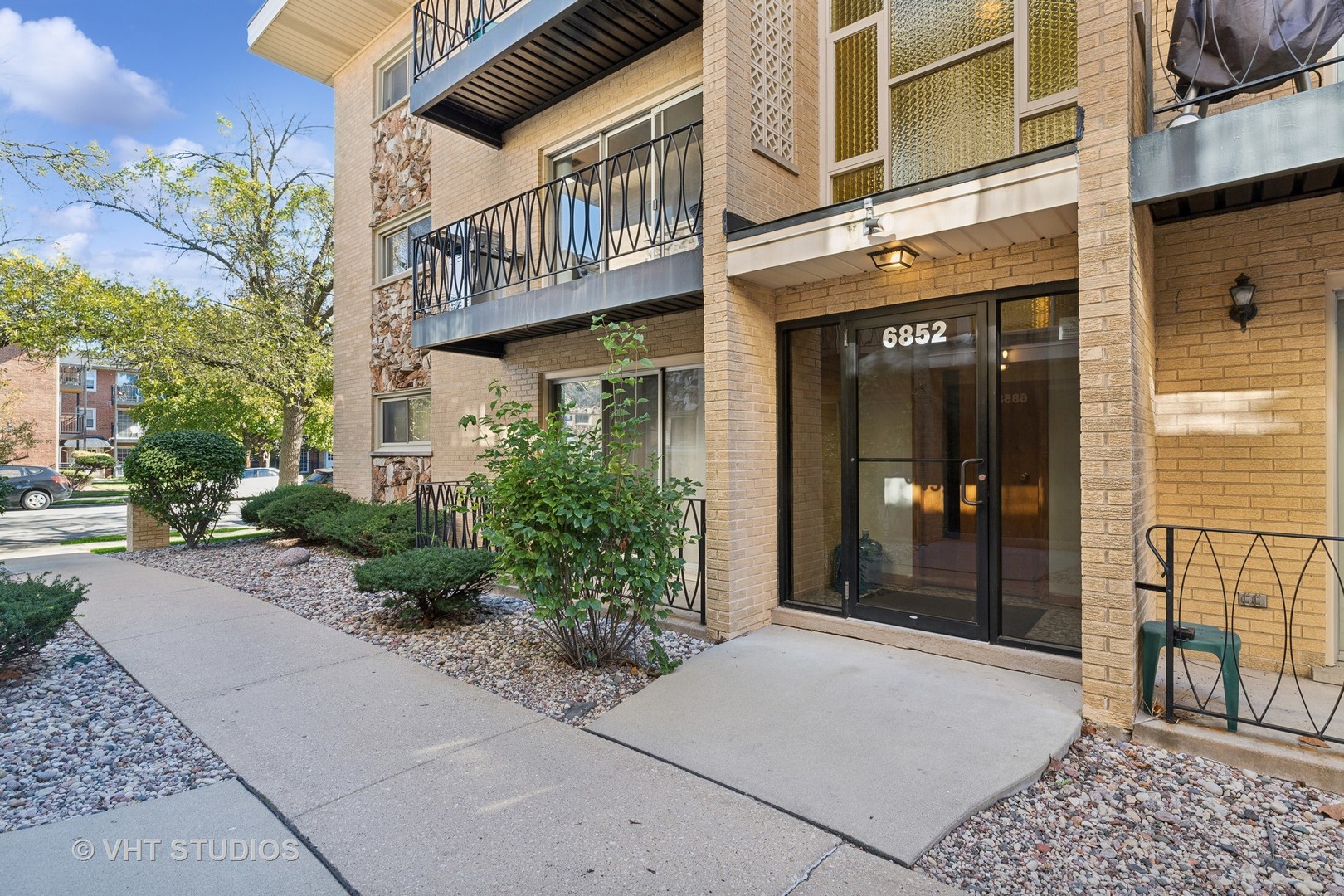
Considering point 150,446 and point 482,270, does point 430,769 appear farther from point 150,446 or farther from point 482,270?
point 150,446

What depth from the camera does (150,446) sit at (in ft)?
31.9

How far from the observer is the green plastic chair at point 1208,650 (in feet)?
10.7

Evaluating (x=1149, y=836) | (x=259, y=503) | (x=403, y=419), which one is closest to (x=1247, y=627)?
(x=1149, y=836)

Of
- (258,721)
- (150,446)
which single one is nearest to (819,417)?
(258,721)

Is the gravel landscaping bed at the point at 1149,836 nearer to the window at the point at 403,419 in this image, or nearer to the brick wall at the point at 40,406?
the window at the point at 403,419

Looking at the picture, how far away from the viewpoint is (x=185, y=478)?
9.80 metres

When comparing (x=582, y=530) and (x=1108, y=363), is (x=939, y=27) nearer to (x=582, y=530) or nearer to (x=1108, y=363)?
(x=1108, y=363)

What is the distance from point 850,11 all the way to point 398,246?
786cm

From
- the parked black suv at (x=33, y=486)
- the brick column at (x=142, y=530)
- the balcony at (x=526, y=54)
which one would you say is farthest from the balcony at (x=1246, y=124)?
the parked black suv at (x=33, y=486)

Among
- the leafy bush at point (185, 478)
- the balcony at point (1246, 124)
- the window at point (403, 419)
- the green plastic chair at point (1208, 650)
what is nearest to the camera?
the balcony at point (1246, 124)

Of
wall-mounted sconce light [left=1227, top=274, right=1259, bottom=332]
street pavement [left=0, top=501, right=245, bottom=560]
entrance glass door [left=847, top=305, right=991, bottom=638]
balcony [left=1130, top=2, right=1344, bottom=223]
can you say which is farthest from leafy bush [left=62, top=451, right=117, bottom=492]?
wall-mounted sconce light [left=1227, top=274, right=1259, bottom=332]

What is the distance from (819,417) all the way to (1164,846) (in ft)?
11.8

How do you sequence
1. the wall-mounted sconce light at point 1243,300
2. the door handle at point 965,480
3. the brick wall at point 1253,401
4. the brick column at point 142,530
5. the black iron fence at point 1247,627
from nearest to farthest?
1. the black iron fence at point 1247,627
2. the brick wall at point 1253,401
3. the wall-mounted sconce light at point 1243,300
4. the door handle at point 965,480
5. the brick column at point 142,530

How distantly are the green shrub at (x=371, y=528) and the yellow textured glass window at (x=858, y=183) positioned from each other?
6.26 metres
